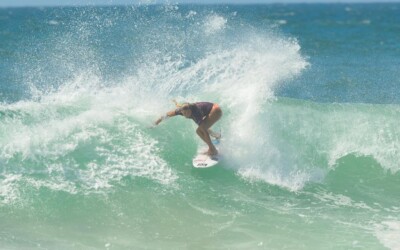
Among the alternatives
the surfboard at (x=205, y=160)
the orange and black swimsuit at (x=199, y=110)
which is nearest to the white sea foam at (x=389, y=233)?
the surfboard at (x=205, y=160)

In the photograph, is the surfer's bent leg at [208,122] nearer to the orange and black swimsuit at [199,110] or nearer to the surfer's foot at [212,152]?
the orange and black swimsuit at [199,110]

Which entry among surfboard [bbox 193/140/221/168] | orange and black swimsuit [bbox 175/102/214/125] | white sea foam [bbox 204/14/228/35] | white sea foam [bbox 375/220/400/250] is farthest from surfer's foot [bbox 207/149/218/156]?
white sea foam [bbox 204/14/228/35]

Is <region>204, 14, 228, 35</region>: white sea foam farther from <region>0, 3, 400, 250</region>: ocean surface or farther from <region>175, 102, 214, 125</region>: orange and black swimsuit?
<region>175, 102, 214, 125</region>: orange and black swimsuit

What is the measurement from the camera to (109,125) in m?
12.5

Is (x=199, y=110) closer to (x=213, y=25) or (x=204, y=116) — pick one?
(x=204, y=116)

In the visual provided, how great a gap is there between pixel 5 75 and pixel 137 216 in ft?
50.3

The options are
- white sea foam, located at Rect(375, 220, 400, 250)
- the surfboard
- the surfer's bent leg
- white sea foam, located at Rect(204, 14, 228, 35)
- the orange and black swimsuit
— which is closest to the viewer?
white sea foam, located at Rect(375, 220, 400, 250)

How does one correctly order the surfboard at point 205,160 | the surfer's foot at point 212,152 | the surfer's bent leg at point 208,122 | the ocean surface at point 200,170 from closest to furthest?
the ocean surface at point 200,170 < the surfer's bent leg at point 208,122 < the surfboard at point 205,160 < the surfer's foot at point 212,152

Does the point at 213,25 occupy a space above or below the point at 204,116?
above

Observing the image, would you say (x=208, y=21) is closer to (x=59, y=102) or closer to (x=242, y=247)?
(x=59, y=102)

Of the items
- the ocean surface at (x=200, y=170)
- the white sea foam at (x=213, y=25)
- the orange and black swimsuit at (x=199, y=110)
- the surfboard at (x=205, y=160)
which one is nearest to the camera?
the ocean surface at (x=200, y=170)

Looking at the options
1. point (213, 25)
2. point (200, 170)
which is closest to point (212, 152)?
point (200, 170)

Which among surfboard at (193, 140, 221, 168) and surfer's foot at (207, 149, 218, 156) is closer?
surfboard at (193, 140, 221, 168)

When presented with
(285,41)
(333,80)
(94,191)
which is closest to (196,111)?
(94,191)
